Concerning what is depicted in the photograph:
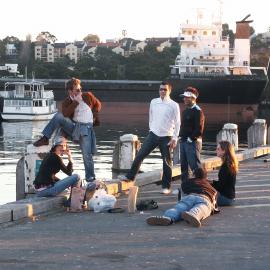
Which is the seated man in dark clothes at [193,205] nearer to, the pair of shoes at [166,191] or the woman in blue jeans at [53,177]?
the woman in blue jeans at [53,177]

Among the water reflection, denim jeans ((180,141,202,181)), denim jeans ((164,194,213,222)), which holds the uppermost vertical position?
denim jeans ((180,141,202,181))

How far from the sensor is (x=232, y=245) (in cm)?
739

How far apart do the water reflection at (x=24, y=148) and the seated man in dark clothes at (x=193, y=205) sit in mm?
8061

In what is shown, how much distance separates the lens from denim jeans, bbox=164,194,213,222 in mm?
8422

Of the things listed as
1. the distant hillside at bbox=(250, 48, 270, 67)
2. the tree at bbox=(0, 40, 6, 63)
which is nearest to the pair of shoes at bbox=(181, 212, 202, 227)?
the distant hillside at bbox=(250, 48, 270, 67)

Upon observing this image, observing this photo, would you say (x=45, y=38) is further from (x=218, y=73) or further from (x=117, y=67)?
(x=218, y=73)

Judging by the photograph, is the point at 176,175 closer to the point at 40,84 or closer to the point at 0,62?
the point at 40,84

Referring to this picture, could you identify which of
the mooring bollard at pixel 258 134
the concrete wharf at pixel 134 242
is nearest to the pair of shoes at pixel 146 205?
the concrete wharf at pixel 134 242

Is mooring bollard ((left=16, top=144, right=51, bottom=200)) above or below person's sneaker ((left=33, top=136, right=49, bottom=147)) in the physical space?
below

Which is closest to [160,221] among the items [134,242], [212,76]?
[134,242]

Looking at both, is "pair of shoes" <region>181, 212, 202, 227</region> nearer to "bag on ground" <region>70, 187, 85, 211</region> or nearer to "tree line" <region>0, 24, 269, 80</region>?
"bag on ground" <region>70, 187, 85, 211</region>

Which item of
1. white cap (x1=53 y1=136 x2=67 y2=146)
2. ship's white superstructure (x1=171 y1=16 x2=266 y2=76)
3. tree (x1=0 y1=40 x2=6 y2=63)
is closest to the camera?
white cap (x1=53 y1=136 x2=67 y2=146)

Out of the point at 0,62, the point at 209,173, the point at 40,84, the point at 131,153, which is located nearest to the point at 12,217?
the point at 209,173

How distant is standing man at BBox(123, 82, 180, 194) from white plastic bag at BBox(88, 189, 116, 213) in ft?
5.97
